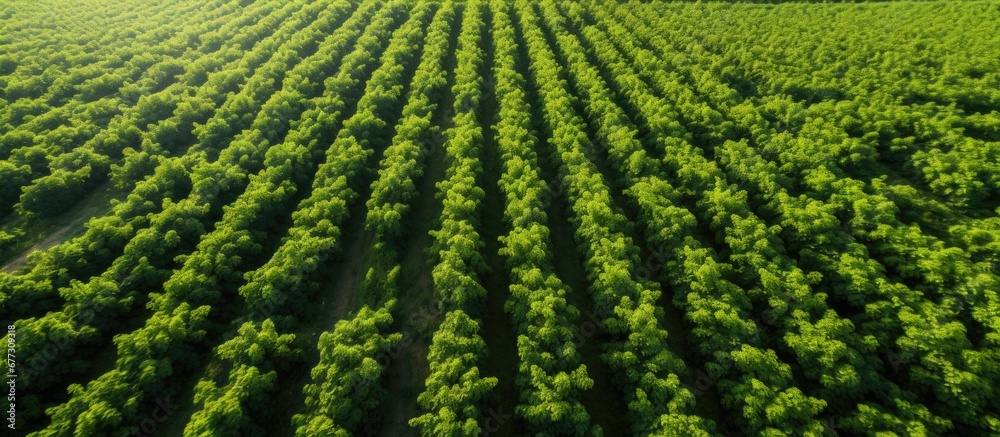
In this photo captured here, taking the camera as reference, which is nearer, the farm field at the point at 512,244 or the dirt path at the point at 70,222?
the farm field at the point at 512,244

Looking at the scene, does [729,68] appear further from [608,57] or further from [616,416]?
[616,416]

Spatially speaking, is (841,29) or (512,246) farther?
(841,29)

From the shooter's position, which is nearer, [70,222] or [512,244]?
[512,244]

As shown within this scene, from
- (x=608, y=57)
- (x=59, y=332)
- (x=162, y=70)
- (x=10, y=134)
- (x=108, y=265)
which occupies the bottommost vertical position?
(x=59, y=332)

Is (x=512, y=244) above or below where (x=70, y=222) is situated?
below

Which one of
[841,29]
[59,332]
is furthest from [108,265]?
[841,29]

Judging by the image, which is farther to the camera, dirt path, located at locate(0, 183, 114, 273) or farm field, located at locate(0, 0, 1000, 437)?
dirt path, located at locate(0, 183, 114, 273)

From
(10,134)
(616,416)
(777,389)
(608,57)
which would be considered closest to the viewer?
(777,389)

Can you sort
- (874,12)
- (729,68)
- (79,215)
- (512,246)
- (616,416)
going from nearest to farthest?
(616,416)
(512,246)
(79,215)
(729,68)
(874,12)
